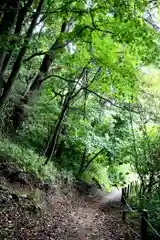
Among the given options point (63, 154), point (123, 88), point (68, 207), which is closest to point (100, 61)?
point (123, 88)

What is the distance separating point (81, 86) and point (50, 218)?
4.36 m

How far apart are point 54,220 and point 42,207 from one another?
0.54m

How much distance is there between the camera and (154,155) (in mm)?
7492

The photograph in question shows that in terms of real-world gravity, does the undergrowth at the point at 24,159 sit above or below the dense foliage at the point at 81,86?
below

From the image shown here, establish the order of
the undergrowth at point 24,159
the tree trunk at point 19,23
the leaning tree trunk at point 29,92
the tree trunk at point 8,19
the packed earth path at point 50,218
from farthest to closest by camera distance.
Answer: the leaning tree trunk at point 29,92 < the undergrowth at point 24,159 < the packed earth path at point 50,218 < the tree trunk at point 19,23 < the tree trunk at point 8,19

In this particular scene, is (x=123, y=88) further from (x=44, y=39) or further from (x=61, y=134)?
(x=61, y=134)

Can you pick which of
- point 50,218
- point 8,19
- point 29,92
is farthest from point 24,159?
point 8,19

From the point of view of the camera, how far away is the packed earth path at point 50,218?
639 centimetres

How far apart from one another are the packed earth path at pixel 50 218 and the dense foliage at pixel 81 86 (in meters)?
1.06

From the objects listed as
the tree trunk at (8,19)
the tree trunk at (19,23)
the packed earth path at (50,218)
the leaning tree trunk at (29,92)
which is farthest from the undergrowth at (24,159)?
the tree trunk at (8,19)

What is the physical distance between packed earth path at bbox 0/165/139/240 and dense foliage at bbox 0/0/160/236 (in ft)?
3.48

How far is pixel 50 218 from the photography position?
8.00m

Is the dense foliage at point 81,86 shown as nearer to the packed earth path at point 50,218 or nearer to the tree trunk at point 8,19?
the tree trunk at point 8,19

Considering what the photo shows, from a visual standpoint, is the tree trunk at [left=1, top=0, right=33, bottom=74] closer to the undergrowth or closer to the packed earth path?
the packed earth path
